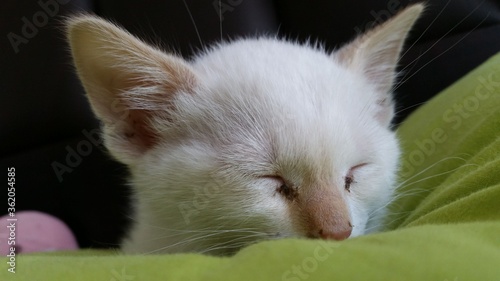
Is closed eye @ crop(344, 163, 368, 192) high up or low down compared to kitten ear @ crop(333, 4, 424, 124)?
down

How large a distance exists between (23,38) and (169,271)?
149 centimetres

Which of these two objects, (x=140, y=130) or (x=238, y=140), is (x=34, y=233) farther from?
(x=238, y=140)

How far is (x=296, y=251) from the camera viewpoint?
0.62 metres

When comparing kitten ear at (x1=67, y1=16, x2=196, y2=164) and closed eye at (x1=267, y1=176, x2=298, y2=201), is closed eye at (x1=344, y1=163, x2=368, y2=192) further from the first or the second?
kitten ear at (x1=67, y1=16, x2=196, y2=164)

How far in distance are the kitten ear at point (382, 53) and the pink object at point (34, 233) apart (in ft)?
3.28

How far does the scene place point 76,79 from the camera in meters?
1.85


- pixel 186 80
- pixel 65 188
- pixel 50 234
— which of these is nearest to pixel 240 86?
pixel 186 80

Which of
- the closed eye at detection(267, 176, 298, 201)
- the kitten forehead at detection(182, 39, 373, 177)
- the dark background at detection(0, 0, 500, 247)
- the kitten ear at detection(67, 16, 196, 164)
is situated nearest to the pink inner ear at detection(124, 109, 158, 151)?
the kitten ear at detection(67, 16, 196, 164)

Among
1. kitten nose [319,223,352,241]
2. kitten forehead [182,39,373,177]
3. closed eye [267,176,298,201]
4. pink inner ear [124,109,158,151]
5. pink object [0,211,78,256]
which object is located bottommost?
pink object [0,211,78,256]

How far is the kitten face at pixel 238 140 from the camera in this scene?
0.86 m

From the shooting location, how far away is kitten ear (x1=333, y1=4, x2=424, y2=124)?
3.84 ft

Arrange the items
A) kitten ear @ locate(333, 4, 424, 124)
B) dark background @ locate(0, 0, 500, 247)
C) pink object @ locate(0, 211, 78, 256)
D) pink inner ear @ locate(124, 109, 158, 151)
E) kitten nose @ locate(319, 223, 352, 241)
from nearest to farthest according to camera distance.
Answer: kitten nose @ locate(319, 223, 352, 241) → pink inner ear @ locate(124, 109, 158, 151) → kitten ear @ locate(333, 4, 424, 124) → pink object @ locate(0, 211, 78, 256) → dark background @ locate(0, 0, 500, 247)

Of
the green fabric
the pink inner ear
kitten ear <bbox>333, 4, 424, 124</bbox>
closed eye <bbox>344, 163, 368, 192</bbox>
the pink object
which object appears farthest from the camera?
the pink object

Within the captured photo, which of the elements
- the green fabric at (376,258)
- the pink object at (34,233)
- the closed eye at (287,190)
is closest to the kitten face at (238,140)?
the closed eye at (287,190)
